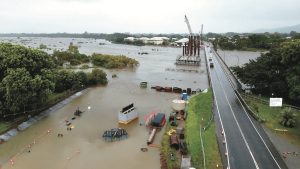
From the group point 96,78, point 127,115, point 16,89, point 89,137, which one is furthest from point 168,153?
point 96,78

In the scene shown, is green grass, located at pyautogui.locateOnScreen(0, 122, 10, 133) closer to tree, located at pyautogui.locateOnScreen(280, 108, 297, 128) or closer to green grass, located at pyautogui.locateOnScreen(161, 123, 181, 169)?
green grass, located at pyautogui.locateOnScreen(161, 123, 181, 169)

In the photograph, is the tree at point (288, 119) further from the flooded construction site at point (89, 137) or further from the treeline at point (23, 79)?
the treeline at point (23, 79)

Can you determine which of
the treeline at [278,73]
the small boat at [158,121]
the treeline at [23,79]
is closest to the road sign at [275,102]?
the treeline at [278,73]

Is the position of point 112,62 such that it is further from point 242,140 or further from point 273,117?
point 242,140

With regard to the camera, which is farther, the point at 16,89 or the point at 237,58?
the point at 237,58

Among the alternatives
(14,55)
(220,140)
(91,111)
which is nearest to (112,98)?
(91,111)

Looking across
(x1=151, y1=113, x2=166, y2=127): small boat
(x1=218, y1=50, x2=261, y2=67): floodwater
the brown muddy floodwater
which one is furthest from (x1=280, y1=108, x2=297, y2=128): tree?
(x1=218, y1=50, x2=261, y2=67): floodwater
